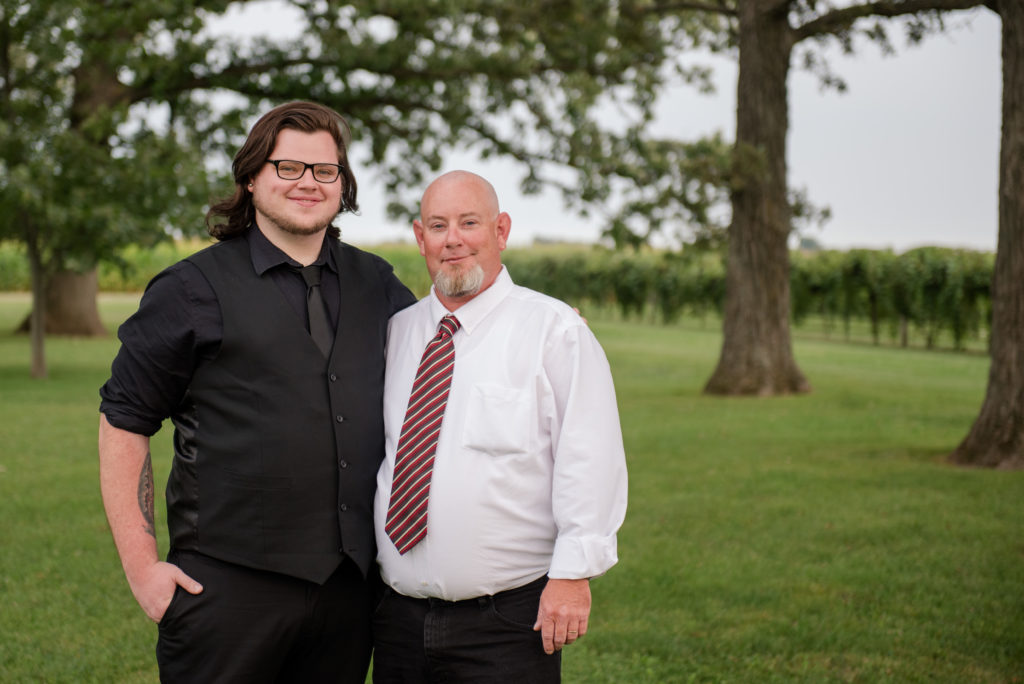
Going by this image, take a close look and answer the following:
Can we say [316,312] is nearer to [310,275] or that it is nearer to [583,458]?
[310,275]

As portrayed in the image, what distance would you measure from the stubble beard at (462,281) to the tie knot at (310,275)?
14.5 inches

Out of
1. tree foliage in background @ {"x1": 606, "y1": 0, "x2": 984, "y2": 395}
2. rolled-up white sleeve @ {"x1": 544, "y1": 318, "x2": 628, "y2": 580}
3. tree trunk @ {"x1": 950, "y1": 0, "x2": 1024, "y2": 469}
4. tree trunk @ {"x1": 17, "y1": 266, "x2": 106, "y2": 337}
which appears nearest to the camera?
rolled-up white sleeve @ {"x1": 544, "y1": 318, "x2": 628, "y2": 580}

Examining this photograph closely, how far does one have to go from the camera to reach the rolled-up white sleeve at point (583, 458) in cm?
264

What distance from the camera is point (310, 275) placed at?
9.63ft

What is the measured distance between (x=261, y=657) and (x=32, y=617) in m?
3.47

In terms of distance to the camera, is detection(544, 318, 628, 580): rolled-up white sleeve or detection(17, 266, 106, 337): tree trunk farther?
detection(17, 266, 106, 337): tree trunk

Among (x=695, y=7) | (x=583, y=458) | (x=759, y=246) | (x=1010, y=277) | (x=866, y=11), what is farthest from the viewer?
(x=695, y=7)

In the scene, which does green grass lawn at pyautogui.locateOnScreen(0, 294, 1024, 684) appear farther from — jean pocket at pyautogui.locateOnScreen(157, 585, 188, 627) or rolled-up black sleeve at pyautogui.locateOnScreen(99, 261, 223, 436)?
rolled-up black sleeve at pyautogui.locateOnScreen(99, 261, 223, 436)

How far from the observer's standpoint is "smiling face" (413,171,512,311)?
113 inches

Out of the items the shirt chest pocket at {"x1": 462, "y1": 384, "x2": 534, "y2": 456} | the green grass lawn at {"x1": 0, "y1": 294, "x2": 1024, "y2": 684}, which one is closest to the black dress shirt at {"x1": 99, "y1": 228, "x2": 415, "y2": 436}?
the shirt chest pocket at {"x1": 462, "y1": 384, "x2": 534, "y2": 456}

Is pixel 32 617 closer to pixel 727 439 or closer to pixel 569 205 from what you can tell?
pixel 727 439

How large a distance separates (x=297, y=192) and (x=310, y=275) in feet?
0.80

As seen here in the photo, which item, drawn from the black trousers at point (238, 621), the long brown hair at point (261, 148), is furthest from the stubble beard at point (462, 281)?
the black trousers at point (238, 621)

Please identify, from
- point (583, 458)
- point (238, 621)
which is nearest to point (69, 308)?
point (238, 621)
